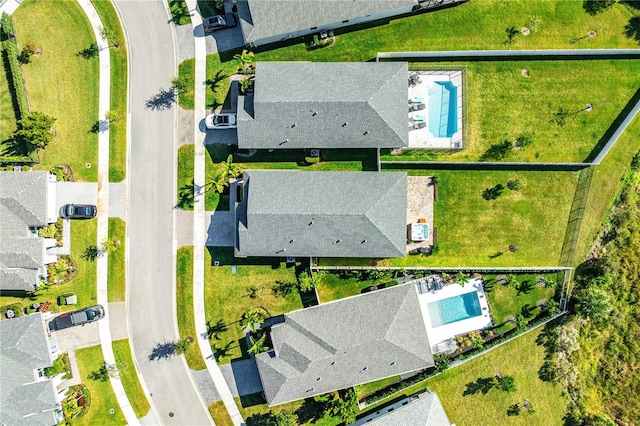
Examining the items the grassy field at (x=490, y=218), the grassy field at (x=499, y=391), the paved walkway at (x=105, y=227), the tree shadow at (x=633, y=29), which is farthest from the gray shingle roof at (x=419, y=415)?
the tree shadow at (x=633, y=29)

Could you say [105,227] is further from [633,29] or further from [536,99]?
[633,29]

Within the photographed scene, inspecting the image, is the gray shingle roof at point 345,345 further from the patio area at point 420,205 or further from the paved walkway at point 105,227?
the paved walkway at point 105,227

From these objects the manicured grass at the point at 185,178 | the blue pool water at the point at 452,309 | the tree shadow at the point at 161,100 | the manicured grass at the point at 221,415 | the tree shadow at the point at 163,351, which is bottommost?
the manicured grass at the point at 221,415

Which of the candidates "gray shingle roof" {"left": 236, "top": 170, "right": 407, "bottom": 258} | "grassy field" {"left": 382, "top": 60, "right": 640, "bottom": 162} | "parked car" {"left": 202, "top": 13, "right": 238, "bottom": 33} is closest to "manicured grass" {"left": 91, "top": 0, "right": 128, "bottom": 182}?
"parked car" {"left": 202, "top": 13, "right": 238, "bottom": 33}

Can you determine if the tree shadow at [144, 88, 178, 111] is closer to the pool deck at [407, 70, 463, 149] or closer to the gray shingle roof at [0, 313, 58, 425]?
the gray shingle roof at [0, 313, 58, 425]

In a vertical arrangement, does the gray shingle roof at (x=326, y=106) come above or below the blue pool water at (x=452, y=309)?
above

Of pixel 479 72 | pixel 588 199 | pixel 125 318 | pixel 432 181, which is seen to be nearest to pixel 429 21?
pixel 479 72

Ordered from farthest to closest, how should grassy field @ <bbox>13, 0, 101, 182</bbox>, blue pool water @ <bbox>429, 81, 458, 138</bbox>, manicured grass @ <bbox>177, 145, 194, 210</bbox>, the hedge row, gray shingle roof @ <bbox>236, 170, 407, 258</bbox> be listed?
1. grassy field @ <bbox>13, 0, 101, 182</bbox>
2. manicured grass @ <bbox>177, 145, 194, 210</bbox>
3. the hedge row
4. blue pool water @ <bbox>429, 81, 458, 138</bbox>
5. gray shingle roof @ <bbox>236, 170, 407, 258</bbox>
